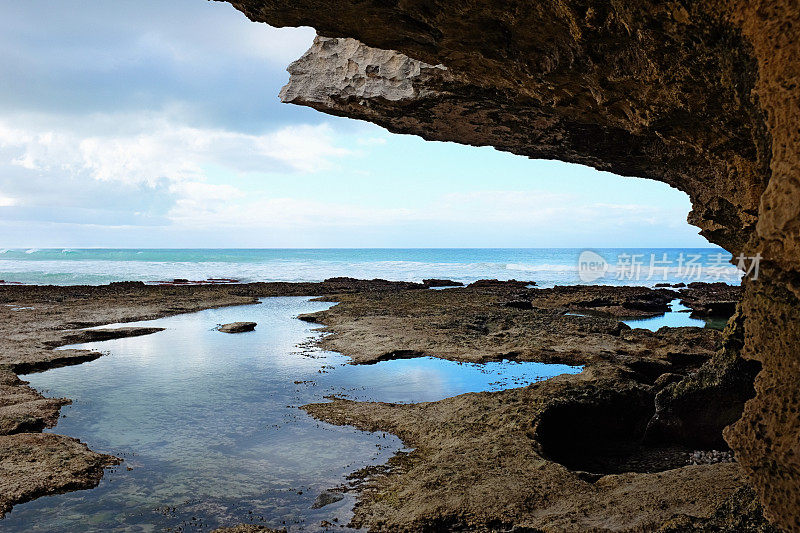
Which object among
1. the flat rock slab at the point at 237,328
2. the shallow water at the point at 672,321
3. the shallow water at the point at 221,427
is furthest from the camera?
the shallow water at the point at 672,321

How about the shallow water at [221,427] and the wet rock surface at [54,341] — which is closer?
the shallow water at [221,427]

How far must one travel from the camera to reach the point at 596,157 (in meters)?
11.3

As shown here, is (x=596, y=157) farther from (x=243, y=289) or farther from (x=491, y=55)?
(x=243, y=289)

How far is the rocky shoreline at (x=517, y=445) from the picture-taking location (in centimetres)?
454

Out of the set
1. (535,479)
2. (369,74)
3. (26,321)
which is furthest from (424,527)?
(26,321)

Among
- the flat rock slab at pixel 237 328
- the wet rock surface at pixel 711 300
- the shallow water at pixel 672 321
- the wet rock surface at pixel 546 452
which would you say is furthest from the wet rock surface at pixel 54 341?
the wet rock surface at pixel 711 300

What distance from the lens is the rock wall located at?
296 centimetres

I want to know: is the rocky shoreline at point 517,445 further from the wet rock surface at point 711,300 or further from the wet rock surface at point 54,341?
the wet rock surface at point 711,300

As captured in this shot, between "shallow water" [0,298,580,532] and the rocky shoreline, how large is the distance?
0.37m

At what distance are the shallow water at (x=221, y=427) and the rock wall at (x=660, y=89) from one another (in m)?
Result: 3.68

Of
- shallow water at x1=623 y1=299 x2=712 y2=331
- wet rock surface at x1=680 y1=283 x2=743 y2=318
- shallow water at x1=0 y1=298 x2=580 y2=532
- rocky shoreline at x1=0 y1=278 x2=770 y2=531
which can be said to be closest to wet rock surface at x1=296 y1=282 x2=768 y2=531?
rocky shoreline at x1=0 y1=278 x2=770 y2=531

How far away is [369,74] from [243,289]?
25927 mm

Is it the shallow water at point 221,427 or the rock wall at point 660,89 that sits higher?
the rock wall at point 660,89

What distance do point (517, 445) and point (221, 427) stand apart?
13.4 ft
